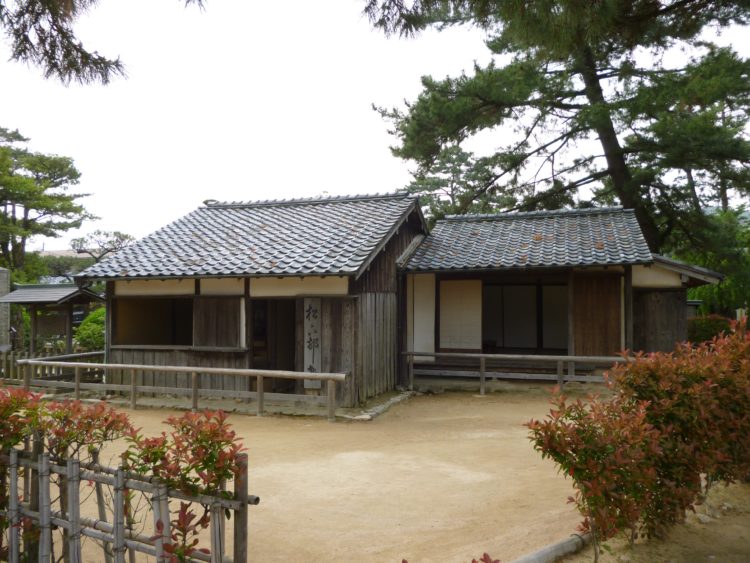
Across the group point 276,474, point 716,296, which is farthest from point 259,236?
point 716,296

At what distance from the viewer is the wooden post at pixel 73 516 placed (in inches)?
146

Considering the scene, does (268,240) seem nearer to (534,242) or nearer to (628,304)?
(534,242)

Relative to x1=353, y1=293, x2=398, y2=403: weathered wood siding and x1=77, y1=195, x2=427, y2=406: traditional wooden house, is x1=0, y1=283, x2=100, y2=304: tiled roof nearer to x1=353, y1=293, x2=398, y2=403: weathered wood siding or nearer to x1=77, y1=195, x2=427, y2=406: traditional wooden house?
x1=77, y1=195, x2=427, y2=406: traditional wooden house

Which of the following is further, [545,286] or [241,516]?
[545,286]

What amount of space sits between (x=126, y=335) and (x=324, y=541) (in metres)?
8.89

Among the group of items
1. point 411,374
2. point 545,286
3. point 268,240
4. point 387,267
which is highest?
point 268,240

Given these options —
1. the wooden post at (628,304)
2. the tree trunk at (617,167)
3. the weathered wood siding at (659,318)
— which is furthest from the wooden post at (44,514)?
the tree trunk at (617,167)

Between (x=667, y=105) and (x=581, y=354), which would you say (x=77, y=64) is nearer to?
(x=581, y=354)

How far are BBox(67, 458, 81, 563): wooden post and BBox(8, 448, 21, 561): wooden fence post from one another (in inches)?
20.3

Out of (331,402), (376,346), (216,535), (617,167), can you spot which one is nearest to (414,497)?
(216,535)

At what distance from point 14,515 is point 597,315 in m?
11.0

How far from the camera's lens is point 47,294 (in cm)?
1445

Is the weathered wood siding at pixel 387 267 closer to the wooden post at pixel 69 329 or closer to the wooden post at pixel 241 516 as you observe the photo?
the wooden post at pixel 241 516

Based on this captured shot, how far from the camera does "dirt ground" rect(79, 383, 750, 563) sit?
431cm
